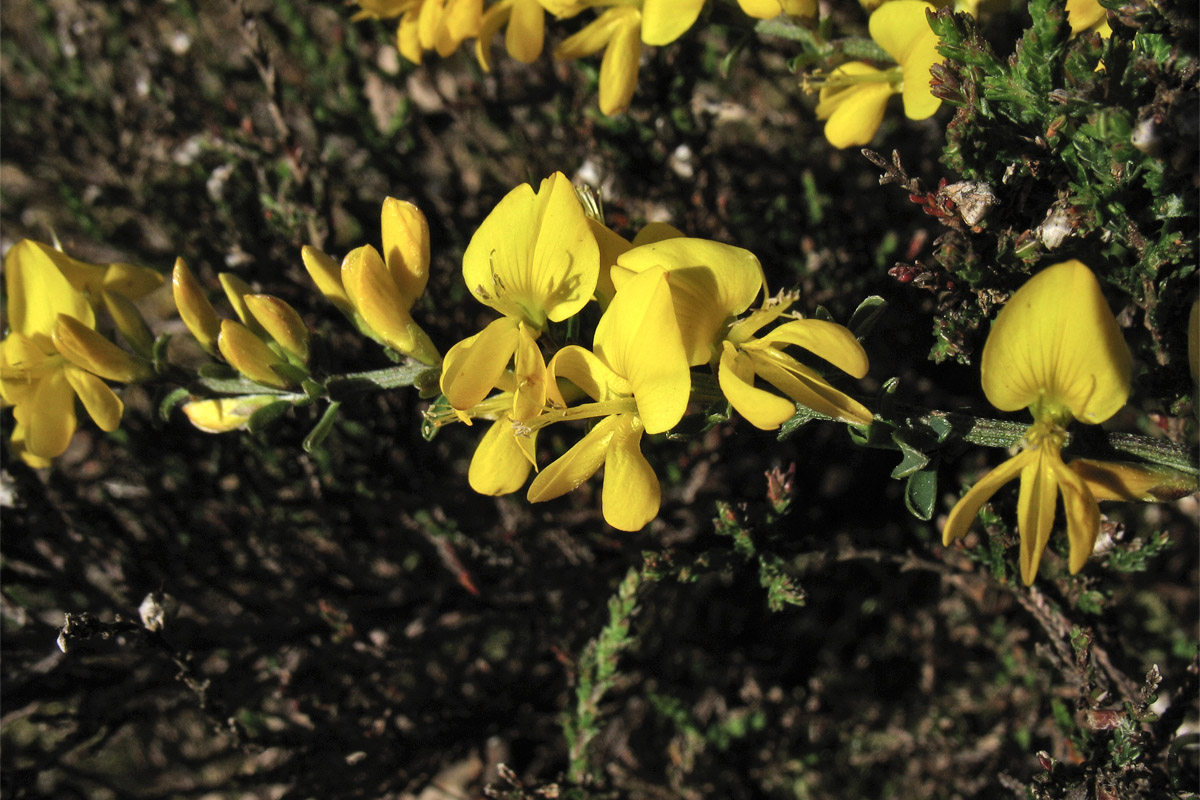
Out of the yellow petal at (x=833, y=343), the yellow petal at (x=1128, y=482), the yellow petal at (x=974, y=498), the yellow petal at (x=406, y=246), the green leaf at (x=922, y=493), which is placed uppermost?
the yellow petal at (x=406, y=246)

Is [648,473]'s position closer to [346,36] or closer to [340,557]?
[340,557]

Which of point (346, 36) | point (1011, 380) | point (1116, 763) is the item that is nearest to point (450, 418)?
point (1011, 380)

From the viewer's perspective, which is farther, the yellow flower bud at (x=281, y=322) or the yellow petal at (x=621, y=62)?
the yellow petal at (x=621, y=62)

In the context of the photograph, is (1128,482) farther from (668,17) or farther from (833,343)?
(668,17)

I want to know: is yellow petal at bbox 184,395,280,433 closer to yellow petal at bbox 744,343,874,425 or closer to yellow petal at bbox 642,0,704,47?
yellow petal at bbox 744,343,874,425

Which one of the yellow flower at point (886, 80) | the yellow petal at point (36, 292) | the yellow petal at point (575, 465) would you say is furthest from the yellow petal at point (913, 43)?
the yellow petal at point (36, 292)

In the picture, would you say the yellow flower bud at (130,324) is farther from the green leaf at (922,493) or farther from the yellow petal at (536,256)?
the green leaf at (922,493)

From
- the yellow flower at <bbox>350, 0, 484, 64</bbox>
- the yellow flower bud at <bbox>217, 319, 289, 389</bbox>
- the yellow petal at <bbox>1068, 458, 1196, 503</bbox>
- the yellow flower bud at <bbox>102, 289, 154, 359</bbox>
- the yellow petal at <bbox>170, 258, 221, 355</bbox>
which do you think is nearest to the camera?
the yellow petal at <bbox>1068, 458, 1196, 503</bbox>

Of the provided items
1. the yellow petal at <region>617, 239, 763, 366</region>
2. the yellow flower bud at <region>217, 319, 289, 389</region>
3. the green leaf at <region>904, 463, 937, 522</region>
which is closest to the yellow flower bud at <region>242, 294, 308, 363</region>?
the yellow flower bud at <region>217, 319, 289, 389</region>

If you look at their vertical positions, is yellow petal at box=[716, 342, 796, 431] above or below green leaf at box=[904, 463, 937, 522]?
above
